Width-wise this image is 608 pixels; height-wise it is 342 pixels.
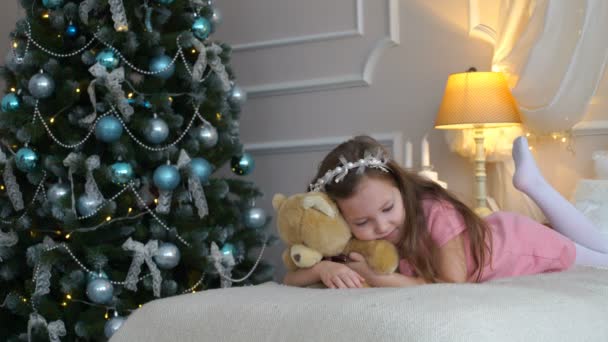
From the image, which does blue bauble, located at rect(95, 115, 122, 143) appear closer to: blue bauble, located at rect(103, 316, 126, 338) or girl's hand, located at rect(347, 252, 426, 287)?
blue bauble, located at rect(103, 316, 126, 338)

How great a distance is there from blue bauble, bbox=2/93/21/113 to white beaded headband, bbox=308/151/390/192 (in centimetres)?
114

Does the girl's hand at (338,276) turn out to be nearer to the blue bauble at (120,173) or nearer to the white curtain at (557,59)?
the blue bauble at (120,173)

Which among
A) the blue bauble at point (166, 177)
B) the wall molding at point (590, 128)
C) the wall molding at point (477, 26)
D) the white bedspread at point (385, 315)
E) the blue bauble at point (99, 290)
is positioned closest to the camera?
the white bedspread at point (385, 315)

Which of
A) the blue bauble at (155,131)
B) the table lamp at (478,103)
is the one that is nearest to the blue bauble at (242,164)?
the blue bauble at (155,131)

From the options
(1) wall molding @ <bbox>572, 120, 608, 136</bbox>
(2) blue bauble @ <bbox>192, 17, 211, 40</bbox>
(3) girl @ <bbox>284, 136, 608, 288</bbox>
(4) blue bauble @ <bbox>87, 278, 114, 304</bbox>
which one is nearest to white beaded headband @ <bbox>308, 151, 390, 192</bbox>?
(3) girl @ <bbox>284, 136, 608, 288</bbox>

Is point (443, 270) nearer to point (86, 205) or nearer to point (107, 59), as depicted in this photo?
point (86, 205)

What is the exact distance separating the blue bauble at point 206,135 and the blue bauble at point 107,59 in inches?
13.0

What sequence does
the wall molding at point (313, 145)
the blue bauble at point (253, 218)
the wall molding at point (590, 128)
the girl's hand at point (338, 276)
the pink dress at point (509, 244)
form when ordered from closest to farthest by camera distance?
the girl's hand at point (338, 276)
the pink dress at point (509, 244)
the blue bauble at point (253, 218)
the wall molding at point (590, 128)
the wall molding at point (313, 145)

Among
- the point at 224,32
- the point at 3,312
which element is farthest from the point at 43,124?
the point at 224,32

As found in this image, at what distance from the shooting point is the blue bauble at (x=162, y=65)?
95.2 inches

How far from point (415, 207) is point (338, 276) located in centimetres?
26

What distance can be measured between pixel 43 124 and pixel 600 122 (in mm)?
1942

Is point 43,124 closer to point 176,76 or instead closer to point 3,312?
point 176,76

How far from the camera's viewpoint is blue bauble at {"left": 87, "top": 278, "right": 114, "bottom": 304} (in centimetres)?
223
